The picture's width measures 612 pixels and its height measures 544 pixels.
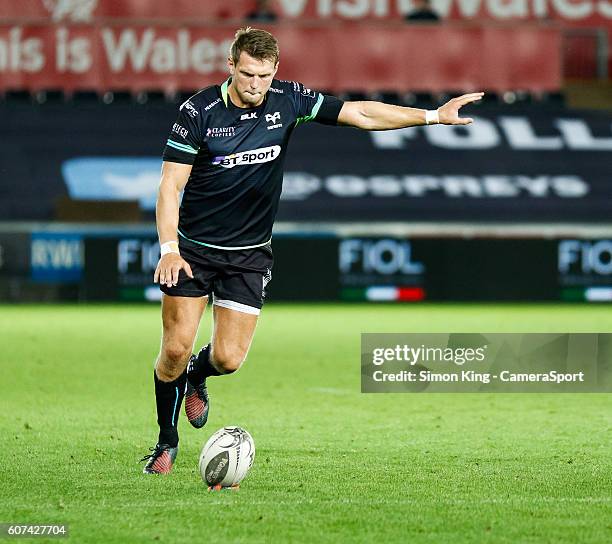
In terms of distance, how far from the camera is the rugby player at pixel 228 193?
6.40 meters

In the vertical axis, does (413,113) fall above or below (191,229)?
above

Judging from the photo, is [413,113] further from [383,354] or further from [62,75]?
[62,75]

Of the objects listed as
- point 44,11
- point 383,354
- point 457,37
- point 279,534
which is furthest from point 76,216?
point 279,534

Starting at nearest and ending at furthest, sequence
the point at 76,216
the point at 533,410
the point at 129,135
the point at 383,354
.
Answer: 1. the point at 533,410
2. the point at 383,354
3. the point at 76,216
4. the point at 129,135

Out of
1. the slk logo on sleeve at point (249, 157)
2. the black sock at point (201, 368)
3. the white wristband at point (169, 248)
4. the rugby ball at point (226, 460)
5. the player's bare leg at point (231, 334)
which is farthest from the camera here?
the black sock at point (201, 368)

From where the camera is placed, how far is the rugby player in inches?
252

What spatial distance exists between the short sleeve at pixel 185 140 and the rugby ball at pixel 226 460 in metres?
1.26

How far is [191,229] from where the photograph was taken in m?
6.84

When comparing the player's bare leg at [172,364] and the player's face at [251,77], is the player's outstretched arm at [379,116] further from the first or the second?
the player's bare leg at [172,364]

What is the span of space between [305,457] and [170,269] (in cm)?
133

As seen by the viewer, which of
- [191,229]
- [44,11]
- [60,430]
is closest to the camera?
[191,229]

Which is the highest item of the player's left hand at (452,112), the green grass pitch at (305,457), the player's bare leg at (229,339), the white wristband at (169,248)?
the player's left hand at (452,112)

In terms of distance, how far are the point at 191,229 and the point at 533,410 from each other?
3.12m

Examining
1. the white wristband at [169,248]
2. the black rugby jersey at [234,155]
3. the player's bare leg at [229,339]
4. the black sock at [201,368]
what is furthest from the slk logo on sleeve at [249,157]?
the black sock at [201,368]
